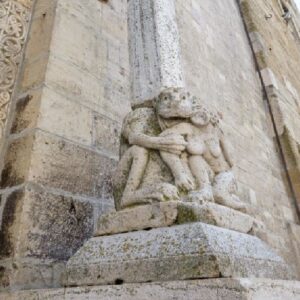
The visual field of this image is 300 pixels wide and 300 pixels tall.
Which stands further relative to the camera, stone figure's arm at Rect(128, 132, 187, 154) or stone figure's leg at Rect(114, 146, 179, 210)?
stone figure's arm at Rect(128, 132, 187, 154)

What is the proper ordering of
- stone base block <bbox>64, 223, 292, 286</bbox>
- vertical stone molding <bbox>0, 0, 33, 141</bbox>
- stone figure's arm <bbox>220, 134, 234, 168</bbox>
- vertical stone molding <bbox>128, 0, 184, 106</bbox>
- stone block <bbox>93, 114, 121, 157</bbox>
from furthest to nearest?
1. stone block <bbox>93, 114, 121, 157</bbox>
2. vertical stone molding <bbox>0, 0, 33, 141</bbox>
3. vertical stone molding <bbox>128, 0, 184, 106</bbox>
4. stone figure's arm <bbox>220, 134, 234, 168</bbox>
5. stone base block <bbox>64, 223, 292, 286</bbox>

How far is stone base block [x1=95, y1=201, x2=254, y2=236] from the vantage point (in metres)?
1.31

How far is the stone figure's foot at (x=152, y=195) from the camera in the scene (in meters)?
1.38

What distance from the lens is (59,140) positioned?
1986 mm

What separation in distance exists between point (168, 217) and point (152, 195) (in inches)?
4.9

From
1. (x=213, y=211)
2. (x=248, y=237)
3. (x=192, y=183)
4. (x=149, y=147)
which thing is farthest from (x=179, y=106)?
(x=248, y=237)

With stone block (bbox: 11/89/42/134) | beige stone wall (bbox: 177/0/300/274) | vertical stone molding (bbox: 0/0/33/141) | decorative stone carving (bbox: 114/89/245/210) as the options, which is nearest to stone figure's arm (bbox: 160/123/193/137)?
decorative stone carving (bbox: 114/89/245/210)

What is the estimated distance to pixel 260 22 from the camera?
22.9 ft

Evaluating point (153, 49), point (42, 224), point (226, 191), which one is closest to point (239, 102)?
point (153, 49)

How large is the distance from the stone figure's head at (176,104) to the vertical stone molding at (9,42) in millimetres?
986

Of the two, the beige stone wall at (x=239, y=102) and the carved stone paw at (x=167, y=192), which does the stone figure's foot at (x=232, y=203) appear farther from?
the beige stone wall at (x=239, y=102)

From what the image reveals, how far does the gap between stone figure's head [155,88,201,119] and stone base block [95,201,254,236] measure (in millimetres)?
480

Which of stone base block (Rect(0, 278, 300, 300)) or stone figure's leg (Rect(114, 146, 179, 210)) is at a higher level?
stone figure's leg (Rect(114, 146, 179, 210))

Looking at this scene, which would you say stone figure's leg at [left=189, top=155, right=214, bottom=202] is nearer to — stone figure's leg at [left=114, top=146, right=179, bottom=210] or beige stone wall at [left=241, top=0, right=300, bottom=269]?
stone figure's leg at [left=114, top=146, right=179, bottom=210]
